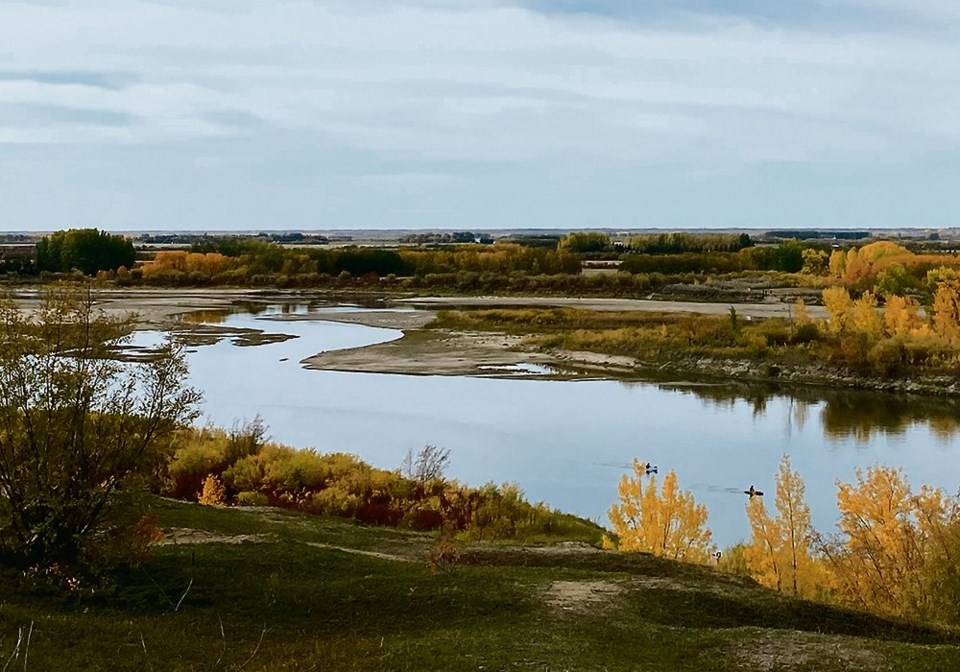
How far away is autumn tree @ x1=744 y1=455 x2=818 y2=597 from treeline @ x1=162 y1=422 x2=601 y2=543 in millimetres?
3497

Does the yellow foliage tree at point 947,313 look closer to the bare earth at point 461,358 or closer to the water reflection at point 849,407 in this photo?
the water reflection at point 849,407

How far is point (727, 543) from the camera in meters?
19.6

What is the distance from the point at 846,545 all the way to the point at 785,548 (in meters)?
0.90

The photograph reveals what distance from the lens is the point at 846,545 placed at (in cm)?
1598

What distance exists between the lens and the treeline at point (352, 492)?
1931 cm

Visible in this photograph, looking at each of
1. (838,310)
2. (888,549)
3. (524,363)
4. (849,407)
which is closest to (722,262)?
(838,310)

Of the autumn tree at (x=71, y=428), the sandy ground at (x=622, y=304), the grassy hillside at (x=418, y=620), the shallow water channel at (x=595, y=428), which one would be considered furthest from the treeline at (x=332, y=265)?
the grassy hillside at (x=418, y=620)

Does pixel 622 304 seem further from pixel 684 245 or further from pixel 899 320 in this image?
pixel 684 245

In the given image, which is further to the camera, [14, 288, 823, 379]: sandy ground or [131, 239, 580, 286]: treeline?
[131, 239, 580, 286]: treeline

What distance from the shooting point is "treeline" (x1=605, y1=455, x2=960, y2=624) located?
1362 centimetres

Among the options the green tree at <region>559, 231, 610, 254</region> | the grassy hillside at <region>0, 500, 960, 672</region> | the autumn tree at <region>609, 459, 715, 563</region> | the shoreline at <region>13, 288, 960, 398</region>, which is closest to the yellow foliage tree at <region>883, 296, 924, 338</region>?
the shoreline at <region>13, 288, 960, 398</region>

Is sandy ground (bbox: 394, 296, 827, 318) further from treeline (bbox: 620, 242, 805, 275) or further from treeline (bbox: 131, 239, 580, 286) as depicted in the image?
treeline (bbox: 620, 242, 805, 275)

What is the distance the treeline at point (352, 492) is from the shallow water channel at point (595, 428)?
2.15 m

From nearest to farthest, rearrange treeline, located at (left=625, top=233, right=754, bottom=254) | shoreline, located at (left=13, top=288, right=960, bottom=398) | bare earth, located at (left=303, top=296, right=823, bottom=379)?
shoreline, located at (left=13, top=288, right=960, bottom=398)
bare earth, located at (left=303, top=296, right=823, bottom=379)
treeline, located at (left=625, top=233, right=754, bottom=254)
